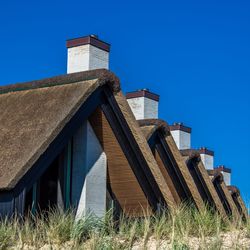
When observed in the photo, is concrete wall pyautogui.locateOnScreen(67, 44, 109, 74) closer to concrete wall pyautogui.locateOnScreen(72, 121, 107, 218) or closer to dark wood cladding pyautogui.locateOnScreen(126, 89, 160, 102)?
concrete wall pyautogui.locateOnScreen(72, 121, 107, 218)

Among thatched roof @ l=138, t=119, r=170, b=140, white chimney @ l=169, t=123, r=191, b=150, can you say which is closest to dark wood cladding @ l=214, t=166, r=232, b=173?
white chimney @ l=169, t=123, r=191, b=150

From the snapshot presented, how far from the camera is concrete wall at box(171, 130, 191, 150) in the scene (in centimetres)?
2708

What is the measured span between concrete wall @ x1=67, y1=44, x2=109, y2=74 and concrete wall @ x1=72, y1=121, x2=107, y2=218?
10.9 feet

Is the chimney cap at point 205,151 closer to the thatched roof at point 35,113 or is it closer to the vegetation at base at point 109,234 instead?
the thatched roof at point 35,113

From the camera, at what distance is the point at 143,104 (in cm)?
2252

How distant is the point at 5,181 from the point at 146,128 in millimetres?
7486

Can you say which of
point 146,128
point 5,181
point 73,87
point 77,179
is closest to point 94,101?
point 73,87

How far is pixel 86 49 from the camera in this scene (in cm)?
1741

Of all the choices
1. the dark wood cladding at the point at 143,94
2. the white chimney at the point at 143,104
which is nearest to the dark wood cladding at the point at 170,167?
the white chimney at the point at 143,104

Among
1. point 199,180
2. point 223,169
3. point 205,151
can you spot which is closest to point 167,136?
point 199,180

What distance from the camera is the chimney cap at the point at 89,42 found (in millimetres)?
17239

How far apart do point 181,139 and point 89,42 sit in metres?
11.0

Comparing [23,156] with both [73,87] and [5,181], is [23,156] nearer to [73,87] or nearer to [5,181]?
[5,181]

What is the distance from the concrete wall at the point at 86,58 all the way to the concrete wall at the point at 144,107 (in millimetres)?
4768
